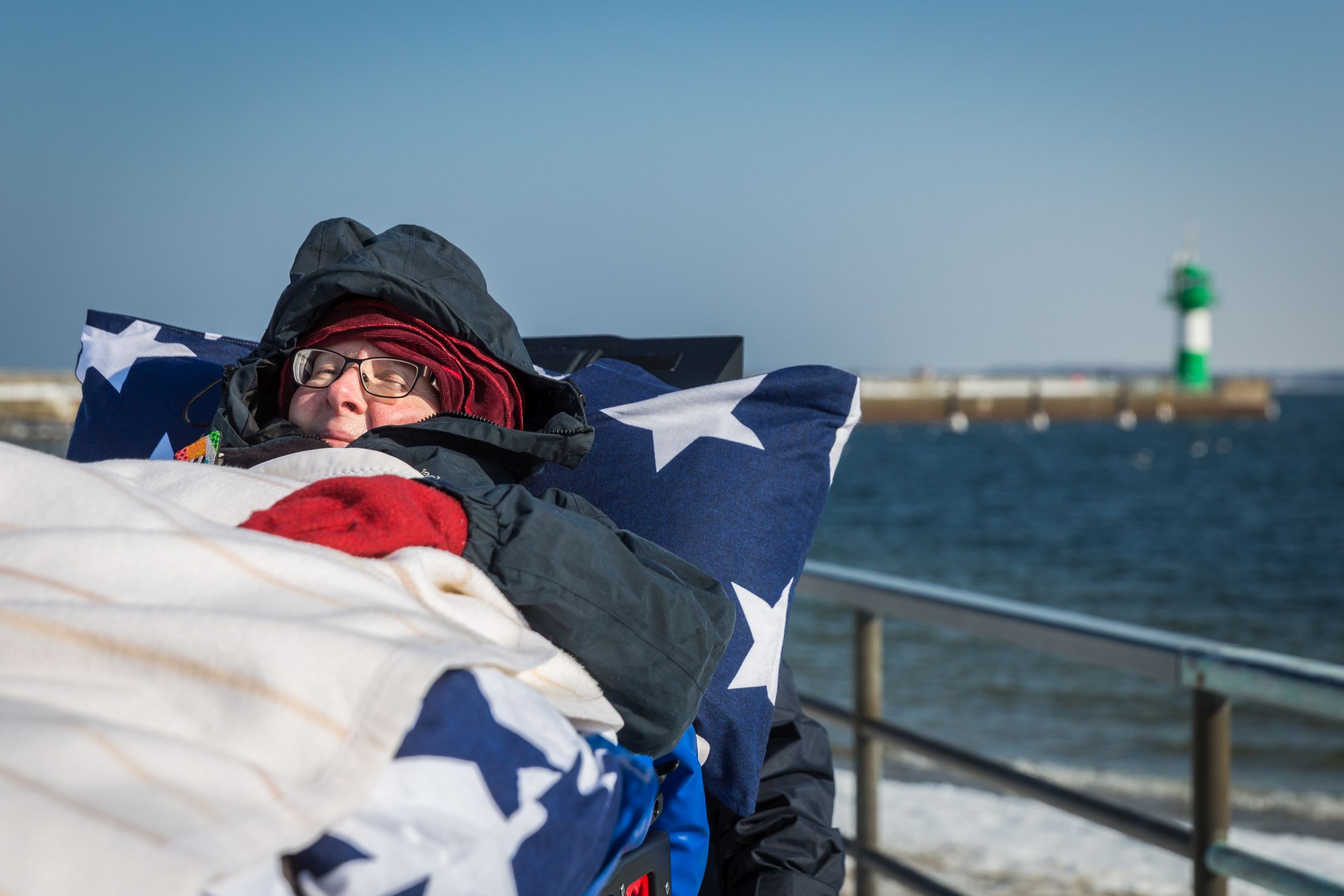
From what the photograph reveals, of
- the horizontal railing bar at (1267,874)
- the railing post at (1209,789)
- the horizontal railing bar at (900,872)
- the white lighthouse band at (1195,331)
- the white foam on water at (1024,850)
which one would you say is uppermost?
the white lighthouse band at (1195,331)

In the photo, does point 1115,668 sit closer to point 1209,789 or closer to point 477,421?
point 1209,789

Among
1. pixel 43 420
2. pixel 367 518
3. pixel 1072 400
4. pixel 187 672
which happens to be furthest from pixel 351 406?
pixel 1072 400

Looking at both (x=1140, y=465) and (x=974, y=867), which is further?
(x=1140, y=465)

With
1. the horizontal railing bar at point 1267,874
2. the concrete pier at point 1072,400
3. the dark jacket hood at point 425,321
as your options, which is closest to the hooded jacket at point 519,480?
the dark jacket hood at point 425,321

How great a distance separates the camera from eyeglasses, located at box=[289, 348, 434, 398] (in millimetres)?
1562

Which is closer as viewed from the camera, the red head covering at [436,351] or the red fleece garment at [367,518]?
the red fleece garment at [367,518]

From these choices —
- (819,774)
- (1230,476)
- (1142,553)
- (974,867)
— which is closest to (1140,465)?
(1230,476)

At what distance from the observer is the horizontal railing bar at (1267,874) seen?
4.83 feet

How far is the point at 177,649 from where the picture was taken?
68 centimetres

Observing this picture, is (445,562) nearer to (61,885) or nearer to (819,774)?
(61,885)

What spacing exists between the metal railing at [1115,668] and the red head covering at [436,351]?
93cm

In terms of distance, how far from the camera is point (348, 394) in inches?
60.9

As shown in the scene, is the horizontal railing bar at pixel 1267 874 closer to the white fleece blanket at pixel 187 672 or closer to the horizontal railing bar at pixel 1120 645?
the horizontal railing bar at pixel 1120 645

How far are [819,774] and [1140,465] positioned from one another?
43.9 meters
